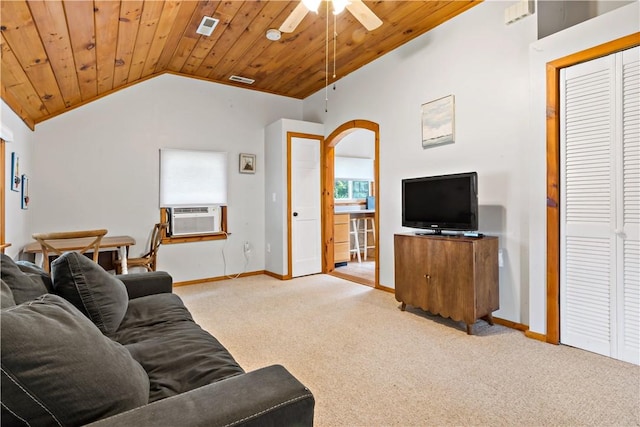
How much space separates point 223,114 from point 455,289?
3940 mm

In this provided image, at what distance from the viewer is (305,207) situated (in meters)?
5.13

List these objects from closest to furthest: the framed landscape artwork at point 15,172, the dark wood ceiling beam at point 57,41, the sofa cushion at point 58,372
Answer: the sofa cushion at point 58,372 < the dark wood ceiling beam at point 57,41 < the framed landscape artwork at point 15,172

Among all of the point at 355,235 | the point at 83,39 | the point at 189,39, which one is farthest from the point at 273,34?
the point at 355,235

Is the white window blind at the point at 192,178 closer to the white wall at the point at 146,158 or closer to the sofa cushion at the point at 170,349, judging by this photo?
the white wall at the point at 146,158

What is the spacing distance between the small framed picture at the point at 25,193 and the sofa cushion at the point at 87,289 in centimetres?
246

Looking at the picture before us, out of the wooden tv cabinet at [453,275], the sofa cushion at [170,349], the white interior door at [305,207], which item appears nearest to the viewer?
the sofa cushion at [170,349]

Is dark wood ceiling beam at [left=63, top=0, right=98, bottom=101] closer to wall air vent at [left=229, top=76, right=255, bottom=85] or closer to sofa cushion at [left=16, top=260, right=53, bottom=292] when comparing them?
sofa cushion at [left=16, top=260, right=53, bottom=292]

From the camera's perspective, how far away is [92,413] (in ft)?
2.68

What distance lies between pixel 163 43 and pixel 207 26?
1.77 ft

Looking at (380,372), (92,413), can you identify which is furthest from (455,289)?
(92,413)

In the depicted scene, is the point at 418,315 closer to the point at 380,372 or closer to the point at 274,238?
the point at 380,372

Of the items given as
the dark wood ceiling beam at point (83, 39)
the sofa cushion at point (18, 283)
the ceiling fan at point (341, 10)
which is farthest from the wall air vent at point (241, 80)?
the sofa cushion at point (18, 283)

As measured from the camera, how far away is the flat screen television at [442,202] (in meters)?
2.95

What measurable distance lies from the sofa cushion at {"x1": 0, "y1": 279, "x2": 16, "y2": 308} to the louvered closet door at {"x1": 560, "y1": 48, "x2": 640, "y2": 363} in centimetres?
319
